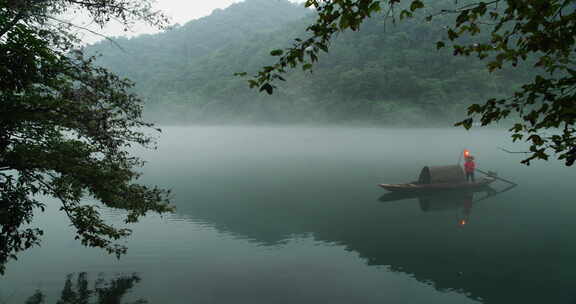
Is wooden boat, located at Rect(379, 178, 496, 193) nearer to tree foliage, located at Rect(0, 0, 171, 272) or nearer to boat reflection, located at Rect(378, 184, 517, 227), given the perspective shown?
boat reflection, located at Rect(378, 184, 517, 227)

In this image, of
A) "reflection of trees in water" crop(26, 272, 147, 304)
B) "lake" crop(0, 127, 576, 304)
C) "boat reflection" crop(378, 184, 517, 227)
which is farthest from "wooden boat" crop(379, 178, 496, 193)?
"reflection of trees in water" crop(26, 272, 147, 304)

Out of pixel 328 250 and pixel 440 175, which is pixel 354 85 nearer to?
pixel 440 175

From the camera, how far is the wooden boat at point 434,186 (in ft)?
96.2

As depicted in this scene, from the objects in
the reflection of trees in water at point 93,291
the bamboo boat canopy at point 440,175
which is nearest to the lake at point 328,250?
the reflection of trees in water at point 93,291

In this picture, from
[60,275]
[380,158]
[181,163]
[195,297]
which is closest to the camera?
[195,297]

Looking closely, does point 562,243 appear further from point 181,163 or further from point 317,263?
point 181,163

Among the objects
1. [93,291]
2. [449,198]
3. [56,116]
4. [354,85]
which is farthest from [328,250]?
[354,85]

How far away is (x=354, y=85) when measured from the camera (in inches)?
4624

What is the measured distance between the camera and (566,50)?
4.97 meters

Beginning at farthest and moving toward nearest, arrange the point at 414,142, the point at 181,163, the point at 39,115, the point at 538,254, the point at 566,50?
the point at 414,142 < the point at 181,163 < the point at 538,254 < the point at 39,115 < the point at 566,50

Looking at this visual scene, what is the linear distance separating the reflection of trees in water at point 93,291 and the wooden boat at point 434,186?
21.0 meters

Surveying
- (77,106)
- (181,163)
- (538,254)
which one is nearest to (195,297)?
(77,106)

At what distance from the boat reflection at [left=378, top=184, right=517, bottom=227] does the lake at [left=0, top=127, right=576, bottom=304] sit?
0.84 ft

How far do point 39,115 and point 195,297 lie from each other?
8.53 meters
